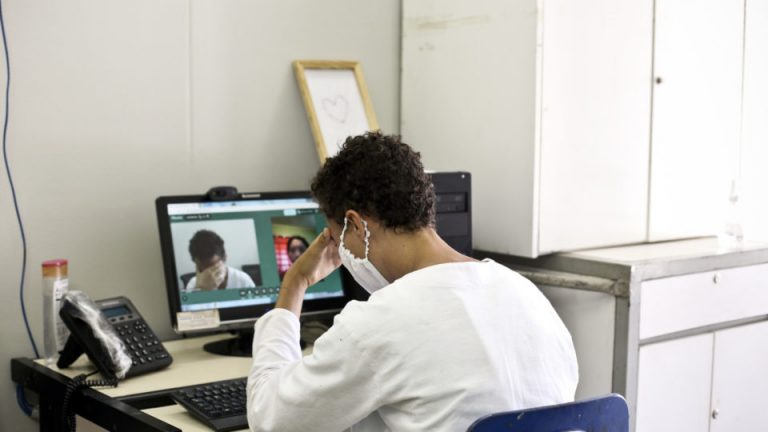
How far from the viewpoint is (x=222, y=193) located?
2324mm

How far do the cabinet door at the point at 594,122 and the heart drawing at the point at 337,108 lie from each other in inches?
24.5

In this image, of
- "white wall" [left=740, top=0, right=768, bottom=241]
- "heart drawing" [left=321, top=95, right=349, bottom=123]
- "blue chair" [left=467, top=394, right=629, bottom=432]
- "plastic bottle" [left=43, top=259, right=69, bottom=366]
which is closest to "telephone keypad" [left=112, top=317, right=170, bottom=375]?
"plastic bottle" [left=43, top=259, right=69, bottom=366]

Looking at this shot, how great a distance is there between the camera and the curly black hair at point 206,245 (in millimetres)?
2277

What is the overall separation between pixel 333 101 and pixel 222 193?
549 mm

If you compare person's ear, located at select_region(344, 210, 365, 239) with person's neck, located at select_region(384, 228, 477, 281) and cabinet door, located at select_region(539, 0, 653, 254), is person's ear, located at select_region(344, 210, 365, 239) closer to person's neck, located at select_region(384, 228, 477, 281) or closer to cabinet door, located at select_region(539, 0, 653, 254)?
person's neck, located at select_region(384, 228, 477, 281)

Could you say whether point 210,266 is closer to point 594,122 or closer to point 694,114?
point 594,122

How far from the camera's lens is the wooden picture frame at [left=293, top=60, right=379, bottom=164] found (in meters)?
2.64

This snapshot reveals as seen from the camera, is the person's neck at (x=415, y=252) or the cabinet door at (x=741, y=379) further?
the cabinet door at (x=741, y=379)

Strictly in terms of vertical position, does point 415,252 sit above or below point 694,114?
below

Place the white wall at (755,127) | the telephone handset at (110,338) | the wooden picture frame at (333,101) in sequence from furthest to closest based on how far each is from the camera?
the white wall at (755,127) < the wooden picture frame at (333,101) < the telephone handset at (110,338)

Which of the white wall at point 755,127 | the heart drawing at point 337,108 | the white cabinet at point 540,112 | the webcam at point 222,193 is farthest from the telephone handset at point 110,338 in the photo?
the white wall at point 755,127

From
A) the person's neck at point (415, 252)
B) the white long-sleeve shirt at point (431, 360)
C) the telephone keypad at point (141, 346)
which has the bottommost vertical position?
the telephone keypad at point (141, 346)

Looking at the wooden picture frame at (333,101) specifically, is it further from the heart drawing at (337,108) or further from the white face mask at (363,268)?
the white face mask at (363,268)

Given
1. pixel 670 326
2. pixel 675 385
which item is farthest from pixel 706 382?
pixel 670 326
